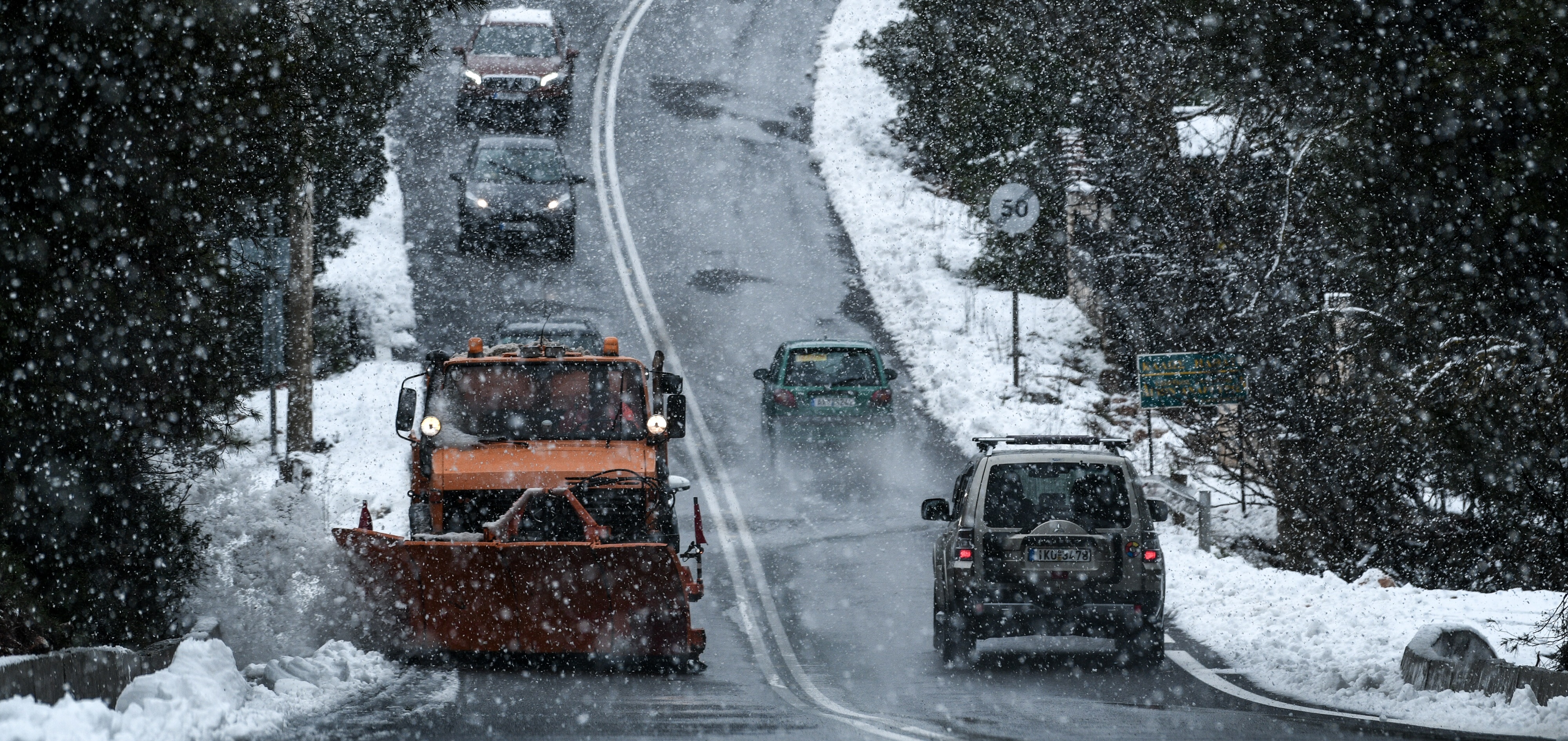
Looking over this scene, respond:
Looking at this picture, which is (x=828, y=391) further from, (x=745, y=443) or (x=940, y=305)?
(x=940, y=305)

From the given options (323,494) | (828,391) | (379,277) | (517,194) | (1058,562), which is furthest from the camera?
(517,194)

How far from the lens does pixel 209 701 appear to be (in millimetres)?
8859

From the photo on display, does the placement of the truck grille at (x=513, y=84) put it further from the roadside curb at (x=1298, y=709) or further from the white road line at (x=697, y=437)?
the roadside curb at (x=1298, y=709)

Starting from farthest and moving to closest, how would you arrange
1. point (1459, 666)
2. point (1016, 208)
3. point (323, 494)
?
point (1016, 208) < point (323, 494) < point (1459, 666)

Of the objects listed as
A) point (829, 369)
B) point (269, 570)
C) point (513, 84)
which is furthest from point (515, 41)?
point (269, 570)

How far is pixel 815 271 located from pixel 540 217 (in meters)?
4.91

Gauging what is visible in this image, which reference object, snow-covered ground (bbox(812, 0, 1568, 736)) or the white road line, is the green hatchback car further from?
snow-covered ground (bbox(812, 0, 1568, 736))

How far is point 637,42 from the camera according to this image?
42125 millimetres

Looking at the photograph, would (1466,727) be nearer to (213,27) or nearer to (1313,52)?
(1313,52)

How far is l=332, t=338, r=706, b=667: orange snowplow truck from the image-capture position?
38.3 ft

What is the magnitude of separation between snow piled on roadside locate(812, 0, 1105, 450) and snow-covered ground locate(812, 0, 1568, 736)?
34 millimetres

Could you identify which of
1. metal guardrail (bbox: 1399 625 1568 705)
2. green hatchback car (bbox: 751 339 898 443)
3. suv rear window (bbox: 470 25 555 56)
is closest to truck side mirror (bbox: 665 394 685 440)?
metal guardrail (bbox: 1399 625 1568 705)

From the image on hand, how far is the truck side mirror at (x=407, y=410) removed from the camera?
13000 mm

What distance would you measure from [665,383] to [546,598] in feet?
8.16
